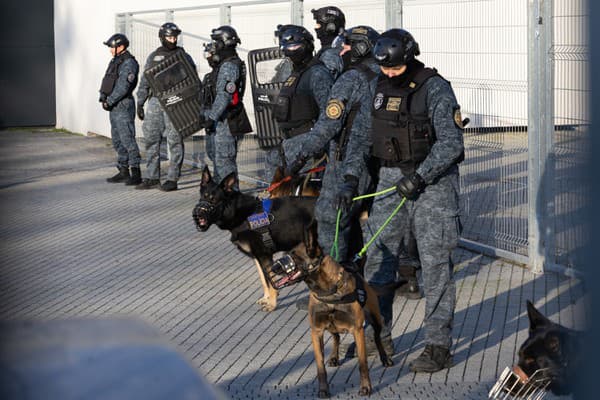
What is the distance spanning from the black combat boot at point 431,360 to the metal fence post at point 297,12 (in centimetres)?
706

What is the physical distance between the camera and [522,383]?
4613 millimetres

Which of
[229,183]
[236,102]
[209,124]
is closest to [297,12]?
[236,102]

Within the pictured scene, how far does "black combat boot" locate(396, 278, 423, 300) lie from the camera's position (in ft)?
26.5

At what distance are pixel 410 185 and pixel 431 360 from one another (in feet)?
3.59

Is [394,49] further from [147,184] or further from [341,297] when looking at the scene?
[147,184]

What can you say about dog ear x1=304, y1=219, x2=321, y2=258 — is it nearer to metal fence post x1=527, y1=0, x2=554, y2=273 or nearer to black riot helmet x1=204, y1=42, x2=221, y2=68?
metal fence post x1=527, y1=0, x2=554, y2=273

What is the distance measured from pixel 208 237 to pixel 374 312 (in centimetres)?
537

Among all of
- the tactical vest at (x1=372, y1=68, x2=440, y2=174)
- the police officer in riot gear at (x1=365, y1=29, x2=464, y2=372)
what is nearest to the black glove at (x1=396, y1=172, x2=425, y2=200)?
the police officer in riot gear at (x1=365, y1=29, x2=464, y2=372)

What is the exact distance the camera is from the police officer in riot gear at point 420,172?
19.4ft

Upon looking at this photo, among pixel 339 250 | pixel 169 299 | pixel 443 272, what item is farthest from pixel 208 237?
pixel 443 272

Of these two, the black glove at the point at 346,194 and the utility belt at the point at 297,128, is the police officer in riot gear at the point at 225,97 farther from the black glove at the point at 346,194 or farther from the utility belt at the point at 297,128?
the black glove at the point at 346,194

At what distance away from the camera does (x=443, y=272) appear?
611 cm

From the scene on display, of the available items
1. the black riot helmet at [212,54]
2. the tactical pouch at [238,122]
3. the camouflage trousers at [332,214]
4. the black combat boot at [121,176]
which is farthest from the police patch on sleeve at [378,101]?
the black combat boot at [121,176]

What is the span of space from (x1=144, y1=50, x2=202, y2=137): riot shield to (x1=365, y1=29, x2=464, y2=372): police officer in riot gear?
24.4ft
